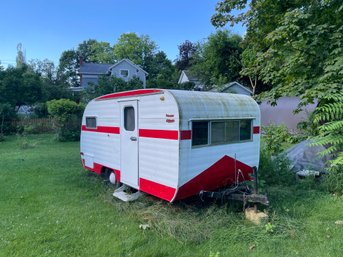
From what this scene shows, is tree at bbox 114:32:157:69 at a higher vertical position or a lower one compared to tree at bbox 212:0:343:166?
higher

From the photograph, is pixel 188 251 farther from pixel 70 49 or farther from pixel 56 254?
pixel 70 49

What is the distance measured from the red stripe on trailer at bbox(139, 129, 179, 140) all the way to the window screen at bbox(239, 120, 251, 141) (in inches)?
64.4

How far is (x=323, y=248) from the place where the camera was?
3477 mm

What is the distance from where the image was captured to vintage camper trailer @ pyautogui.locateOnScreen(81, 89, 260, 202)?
415 centimetres

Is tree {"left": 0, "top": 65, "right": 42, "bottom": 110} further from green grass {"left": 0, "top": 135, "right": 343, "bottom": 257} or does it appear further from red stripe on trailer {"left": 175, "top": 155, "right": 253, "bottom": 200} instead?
red stripe on trailer {"left": 175, "top": 155, "right": 253, "bottom": 200}

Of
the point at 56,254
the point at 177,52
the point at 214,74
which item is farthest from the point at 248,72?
the point at 177,52

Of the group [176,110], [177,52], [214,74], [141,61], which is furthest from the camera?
[141,61]

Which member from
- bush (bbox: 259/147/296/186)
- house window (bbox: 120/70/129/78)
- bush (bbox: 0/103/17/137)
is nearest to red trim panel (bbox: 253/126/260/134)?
bush (bbox: 259/147/296/186)

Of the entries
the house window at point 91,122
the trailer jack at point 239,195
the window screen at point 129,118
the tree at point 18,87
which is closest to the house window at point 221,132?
the trailer jack at point 239,195

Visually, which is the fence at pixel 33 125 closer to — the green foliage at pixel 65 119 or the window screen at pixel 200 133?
the green foliage at pixel 65 119

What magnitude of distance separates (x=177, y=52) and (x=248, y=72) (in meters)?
36.8

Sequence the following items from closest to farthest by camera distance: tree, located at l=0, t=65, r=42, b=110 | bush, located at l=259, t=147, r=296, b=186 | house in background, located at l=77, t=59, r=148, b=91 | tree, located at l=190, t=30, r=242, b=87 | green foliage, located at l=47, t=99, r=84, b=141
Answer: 1. bush, located at l=259, t=147, r=296, b=186
2. green foliage, located at l=47, t=99, r=84, b=141
3. tree, located at l=0, t=65, r=42, b=110
4. tree, located at l=190, t=30, r=242, b=87
5. house in background, located at l=77, t=59, r=148, b=91

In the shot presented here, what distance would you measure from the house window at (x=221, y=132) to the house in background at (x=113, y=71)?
2739cm

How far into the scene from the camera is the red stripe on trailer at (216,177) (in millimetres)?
4258
